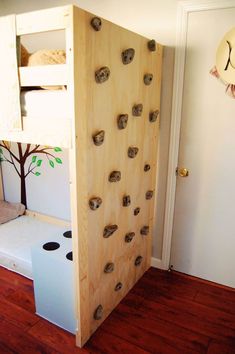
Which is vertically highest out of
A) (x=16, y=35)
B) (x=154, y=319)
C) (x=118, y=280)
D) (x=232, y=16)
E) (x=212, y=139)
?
(x=232, y=16)

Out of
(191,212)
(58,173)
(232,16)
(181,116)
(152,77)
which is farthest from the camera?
(58,173)

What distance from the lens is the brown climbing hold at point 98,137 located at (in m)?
1.39

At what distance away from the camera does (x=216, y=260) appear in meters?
2.15

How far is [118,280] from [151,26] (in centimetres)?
185

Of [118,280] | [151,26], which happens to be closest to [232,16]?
[151,26]

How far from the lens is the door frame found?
5.66ft

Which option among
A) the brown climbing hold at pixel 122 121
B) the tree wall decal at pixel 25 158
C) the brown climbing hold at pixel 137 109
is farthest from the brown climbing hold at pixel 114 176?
the tree wall decal at pixel 25 158

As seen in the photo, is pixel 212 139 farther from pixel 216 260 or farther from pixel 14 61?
pixel 14 61

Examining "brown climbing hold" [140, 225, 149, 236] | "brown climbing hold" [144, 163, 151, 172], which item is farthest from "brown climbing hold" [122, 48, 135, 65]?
"brown climbing hold" [140, 225, 149, 236]

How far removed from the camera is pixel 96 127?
4.62 ft

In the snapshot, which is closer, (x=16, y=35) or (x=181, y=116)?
(x=16, y=35)

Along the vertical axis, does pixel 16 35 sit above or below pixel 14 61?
above

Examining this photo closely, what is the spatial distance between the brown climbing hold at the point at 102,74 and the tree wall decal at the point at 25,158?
1.31m

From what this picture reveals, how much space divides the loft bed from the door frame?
0.13 m
